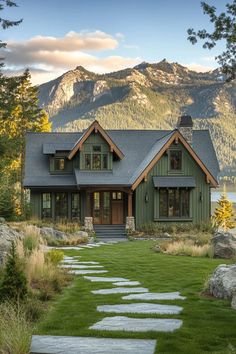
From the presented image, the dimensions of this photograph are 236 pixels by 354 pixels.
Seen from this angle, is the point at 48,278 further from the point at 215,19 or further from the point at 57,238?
the point at 57,238

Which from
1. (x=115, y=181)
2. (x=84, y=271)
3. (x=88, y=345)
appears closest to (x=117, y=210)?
(x=115, y=181)

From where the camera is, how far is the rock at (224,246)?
19078mm

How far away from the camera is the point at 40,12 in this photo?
2034 centimetres

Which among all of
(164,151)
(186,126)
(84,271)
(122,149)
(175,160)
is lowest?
(84,271)

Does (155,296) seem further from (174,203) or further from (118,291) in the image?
(174,203)

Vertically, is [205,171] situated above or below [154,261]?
above

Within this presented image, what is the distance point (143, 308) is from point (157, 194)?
24.9 metres

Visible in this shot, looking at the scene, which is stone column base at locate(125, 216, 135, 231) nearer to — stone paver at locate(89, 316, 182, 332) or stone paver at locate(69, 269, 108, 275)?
stone paver at locate(69, 269, 108, 275)

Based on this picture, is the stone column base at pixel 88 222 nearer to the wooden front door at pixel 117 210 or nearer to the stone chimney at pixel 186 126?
the wooden front door at pixel 117 210

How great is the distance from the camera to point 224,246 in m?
19.3

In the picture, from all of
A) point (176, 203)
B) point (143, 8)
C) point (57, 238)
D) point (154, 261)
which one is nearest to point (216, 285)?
point (154, 261)

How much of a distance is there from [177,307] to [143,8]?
12.5 meters

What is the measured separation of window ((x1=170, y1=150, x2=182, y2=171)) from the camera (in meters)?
34.7

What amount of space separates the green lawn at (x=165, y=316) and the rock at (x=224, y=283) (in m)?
0.25
